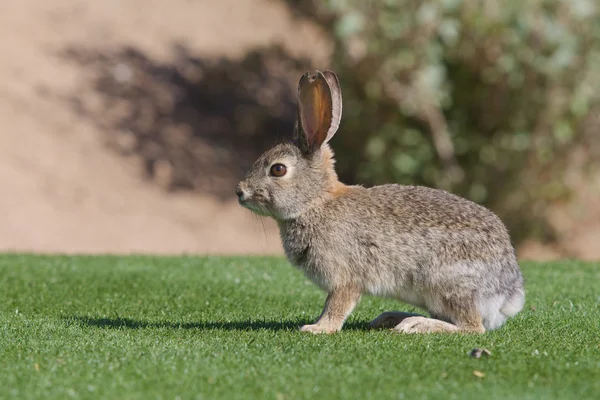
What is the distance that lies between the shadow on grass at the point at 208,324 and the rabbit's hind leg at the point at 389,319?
95 mm

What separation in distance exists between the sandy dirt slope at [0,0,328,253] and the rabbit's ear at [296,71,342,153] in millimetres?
9052

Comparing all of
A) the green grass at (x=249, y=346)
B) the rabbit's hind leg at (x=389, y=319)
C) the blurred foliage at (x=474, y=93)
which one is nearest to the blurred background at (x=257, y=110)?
the blurred foliage at (x=474, y=93)

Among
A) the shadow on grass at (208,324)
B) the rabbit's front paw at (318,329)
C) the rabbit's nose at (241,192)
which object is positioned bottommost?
the shadow on grass at (208,324)

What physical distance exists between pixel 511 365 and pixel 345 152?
12368 mm

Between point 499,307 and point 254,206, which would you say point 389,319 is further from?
point 254,206

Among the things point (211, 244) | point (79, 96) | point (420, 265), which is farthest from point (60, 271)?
point (79, 96)

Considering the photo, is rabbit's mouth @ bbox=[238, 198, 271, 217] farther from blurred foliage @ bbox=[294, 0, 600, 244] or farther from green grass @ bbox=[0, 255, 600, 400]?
blurred foliage @ bbox=[294, 0, 600, 244]

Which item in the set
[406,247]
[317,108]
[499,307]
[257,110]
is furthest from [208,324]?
[257,110]

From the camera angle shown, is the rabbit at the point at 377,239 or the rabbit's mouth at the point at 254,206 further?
the rabbit's mouth at the point at 254,206

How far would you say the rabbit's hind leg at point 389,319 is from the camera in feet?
21.0

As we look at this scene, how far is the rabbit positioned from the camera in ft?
19.6

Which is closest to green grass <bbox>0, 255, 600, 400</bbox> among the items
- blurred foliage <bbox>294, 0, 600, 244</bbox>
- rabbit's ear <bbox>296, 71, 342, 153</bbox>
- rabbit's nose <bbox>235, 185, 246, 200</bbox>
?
rabbit's nose <bbox>235, 185, 246, 200</bbox>

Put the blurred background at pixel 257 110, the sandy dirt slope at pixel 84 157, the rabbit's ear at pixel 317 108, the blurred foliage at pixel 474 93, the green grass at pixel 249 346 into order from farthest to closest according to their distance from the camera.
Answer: the sandy dirt slope at pixel 84 157 < the blurred background at pixel 257 110 < the blurred foliage at pixel 474 93 < the rabbit's ear at pixel 317 108 < the green grass at pixel 249 346

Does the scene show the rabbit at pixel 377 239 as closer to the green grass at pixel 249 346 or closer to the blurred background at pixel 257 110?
the green grass at pixel 249 346
